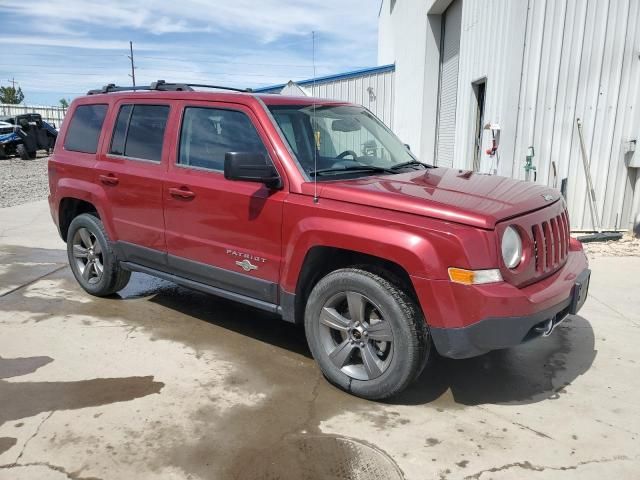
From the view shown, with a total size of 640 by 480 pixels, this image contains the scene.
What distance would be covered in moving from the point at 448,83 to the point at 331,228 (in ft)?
34.2

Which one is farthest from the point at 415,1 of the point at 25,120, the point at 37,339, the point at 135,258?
the point at 25,120

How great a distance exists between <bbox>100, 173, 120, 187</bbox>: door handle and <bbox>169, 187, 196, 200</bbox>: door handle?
807 millimetres

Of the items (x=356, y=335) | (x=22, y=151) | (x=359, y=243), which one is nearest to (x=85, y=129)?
(x=359, y=243)

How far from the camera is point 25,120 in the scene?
79.6 feet

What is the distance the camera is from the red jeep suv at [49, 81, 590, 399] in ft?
9.77

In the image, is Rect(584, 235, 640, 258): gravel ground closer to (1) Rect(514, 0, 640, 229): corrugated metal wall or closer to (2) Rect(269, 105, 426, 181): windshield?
(1) Rect(514, 0, 640, 229): corrugated metal wall

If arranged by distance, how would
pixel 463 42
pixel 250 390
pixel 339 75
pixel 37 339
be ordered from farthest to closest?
pixel 339 75 < pixel 463 42 < pixel 37 339 < pixel 250 390

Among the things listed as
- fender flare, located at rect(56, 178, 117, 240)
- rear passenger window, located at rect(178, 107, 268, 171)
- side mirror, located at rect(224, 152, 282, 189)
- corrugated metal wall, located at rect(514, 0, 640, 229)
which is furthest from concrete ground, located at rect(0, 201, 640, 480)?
corrugated metal wall, located at rect(514, 0, 640, 229)

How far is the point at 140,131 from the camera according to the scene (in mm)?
4660

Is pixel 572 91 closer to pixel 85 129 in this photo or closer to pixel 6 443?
pixel 85 129

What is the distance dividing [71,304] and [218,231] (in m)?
2.19

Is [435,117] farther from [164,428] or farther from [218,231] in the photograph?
[164,428]

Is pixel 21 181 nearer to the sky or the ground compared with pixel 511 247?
nearer to the ground

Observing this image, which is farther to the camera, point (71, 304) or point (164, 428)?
point (71, 304)
